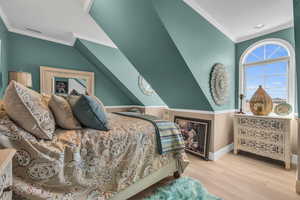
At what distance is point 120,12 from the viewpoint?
1.91 metres

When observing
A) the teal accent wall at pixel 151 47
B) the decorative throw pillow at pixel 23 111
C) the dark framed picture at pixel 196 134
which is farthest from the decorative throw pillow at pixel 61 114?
the dark framed picture at pixel 196 134

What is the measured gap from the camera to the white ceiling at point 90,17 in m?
1.88

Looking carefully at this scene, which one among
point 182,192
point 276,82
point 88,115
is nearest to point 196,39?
point 88,115

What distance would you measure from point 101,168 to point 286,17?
3332mm

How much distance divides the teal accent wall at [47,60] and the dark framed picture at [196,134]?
224cm

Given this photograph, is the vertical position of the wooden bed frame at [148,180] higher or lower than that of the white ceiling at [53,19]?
lower

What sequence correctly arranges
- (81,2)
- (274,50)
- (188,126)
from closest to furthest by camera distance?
(81,2) < (274,50) < (188,126)

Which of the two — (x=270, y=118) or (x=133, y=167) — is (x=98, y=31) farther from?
(x=270, y=118)

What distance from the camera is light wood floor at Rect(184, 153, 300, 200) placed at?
155cm

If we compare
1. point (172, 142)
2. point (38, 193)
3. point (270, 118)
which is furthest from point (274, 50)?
point (38, 193)

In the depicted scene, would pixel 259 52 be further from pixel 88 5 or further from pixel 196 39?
pixel 88 5

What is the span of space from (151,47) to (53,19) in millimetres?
1890

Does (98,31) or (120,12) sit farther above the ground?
(98,31)

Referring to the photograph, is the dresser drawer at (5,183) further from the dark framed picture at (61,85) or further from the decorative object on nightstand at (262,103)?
the decorative object on nightstand at (262,103)
